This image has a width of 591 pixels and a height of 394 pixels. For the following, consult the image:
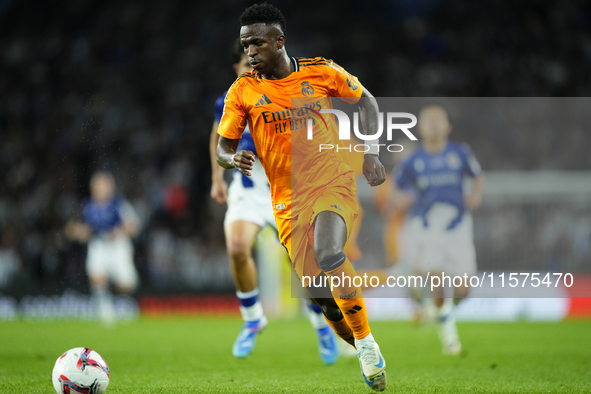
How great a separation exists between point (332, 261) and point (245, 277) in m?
1.91

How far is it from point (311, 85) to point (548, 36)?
633 inches

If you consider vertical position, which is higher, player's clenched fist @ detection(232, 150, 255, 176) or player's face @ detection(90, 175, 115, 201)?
player's face @ detection(90, 175, 115, 201)

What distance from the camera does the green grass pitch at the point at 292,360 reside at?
4.38m

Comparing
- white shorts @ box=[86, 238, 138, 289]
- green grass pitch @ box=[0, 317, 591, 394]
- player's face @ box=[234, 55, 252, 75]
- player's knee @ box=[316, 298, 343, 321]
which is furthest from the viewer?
white shorts @ box=[86, 238, 138, 289]

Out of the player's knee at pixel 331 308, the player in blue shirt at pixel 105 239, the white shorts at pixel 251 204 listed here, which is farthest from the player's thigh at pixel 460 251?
the player in blue shirt at pixel 105 239

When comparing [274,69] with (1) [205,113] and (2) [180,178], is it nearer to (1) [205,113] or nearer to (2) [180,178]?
(2) [180,178]

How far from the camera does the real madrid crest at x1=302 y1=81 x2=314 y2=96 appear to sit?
4109mm

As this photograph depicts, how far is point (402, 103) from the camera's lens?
17312 millimetres

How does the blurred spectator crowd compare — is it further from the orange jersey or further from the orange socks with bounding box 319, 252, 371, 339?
the orange socks with bounding box 319, 252, 371, 339

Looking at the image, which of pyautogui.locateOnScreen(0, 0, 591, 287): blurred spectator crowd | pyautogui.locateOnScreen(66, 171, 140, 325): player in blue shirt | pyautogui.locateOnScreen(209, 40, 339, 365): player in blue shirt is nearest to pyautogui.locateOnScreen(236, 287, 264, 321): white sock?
pyautogui.locateOnScreen(209, 40, 339, 365): player in blue shirt

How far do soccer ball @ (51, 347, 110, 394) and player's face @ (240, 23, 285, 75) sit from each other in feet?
6.30

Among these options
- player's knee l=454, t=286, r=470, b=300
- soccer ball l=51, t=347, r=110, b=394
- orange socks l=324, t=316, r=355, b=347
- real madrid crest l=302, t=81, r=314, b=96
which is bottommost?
soccer ball l=51, t=347, r=110, b=394

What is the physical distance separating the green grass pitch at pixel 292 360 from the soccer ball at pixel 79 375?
1.45 feet

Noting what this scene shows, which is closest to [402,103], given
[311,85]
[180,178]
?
[180,178]
